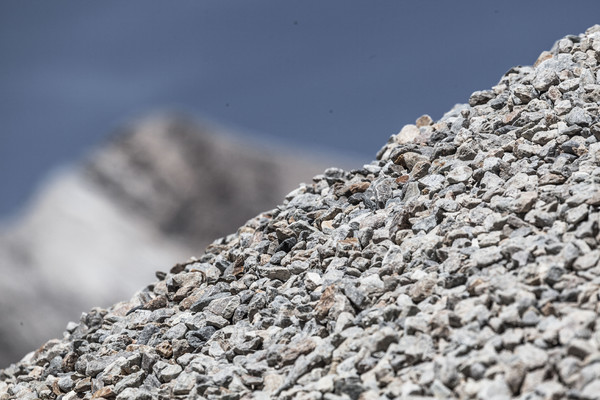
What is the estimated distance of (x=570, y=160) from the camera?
238 inches

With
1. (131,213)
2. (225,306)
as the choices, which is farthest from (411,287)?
(131,213)

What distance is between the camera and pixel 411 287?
5.26 metres

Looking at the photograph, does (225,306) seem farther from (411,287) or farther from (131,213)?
(131,213)

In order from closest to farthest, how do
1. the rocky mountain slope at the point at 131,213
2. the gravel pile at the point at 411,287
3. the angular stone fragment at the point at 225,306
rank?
the gravel pile at the point at 411,287 → the angular stone fragment at the point at 225,306 → the rocky mountain slope at the point at 131,213

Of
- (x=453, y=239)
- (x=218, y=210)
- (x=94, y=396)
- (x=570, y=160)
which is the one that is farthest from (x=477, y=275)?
(x=218, y=210)

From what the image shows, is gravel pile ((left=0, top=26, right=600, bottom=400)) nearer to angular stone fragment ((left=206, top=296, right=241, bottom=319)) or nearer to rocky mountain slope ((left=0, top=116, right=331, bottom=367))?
angular stone fragment ((left=206, top=296, right=241, bottom=319))

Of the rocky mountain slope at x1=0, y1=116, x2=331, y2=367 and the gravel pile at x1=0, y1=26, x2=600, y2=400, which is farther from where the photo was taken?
the rocky mountain slope at x1=0, y1=116, x2=331, y2=367

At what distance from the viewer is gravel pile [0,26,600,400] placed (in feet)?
14.6

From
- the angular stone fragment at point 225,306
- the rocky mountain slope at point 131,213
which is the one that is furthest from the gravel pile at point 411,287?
the rocky mountain slope at point 131,213

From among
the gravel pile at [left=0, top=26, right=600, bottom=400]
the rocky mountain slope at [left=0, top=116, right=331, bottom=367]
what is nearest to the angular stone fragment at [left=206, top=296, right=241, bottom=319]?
the gravel pile at [left=0, top=26, right=600, bottom=400]

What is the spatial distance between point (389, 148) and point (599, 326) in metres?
4.46

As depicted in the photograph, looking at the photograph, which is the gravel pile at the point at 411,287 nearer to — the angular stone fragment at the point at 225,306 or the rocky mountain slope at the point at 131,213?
the angular stone fragment at the point at 225,306

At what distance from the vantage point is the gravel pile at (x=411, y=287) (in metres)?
4.44

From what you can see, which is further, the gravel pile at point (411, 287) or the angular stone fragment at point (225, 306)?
the angular stone fragment at point (225, 306)
